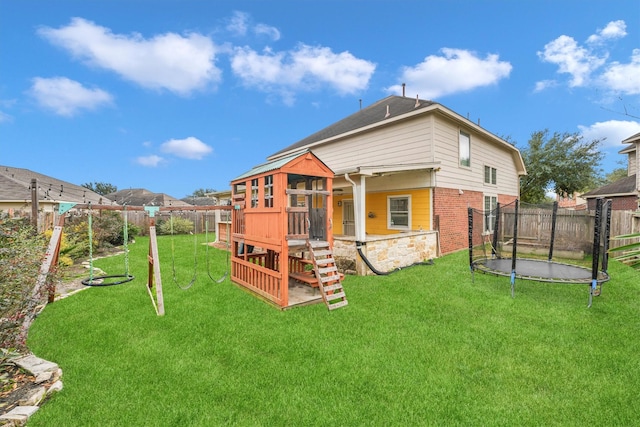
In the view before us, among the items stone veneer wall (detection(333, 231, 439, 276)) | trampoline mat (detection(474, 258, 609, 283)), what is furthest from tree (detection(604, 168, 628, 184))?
stone veneer wall (detection(333, 231, 439, 276))

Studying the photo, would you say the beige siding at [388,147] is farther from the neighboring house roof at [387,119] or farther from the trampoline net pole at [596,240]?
the trampoline net pole at [596,240]

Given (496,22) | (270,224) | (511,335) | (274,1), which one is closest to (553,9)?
(496,22)

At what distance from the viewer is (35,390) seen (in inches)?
126

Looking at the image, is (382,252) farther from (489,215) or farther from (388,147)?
(489,215)

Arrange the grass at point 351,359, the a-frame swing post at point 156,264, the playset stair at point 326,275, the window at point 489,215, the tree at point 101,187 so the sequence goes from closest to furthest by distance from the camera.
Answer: the grass at point 351,359 → the a-frame swing post at point 156,264 → the playset stair at point 326,275 → the window at point 489,215 → the tree at point 101,187

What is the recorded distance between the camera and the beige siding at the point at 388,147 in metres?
10.9

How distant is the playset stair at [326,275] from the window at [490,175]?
37.1 feet

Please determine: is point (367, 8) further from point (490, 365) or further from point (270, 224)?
point (490, 365)

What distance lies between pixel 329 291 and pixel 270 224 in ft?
6.79

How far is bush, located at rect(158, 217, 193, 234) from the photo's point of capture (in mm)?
21188

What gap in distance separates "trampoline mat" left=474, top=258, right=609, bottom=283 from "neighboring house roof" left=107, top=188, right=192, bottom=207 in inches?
1197

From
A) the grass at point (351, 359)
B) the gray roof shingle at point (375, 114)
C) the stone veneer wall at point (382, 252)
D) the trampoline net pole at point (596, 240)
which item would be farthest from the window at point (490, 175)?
the trampoline net pole at point (596, 240)

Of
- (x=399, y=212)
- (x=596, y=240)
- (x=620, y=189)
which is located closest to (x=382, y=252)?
(x=399, y=212)

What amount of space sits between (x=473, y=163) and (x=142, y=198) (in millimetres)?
34158
